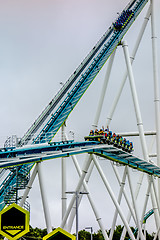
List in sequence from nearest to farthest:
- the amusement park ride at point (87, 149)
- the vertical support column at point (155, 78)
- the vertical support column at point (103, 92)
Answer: the amusement park ride at point (87, 149), the vertical support column at point (155, 78), the vertical support column at point (103, 92)

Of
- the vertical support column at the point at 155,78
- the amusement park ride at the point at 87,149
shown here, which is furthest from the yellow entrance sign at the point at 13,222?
the vertical support column at the point at 155,78

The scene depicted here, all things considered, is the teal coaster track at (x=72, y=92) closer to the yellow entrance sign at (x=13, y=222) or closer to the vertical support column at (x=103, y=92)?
the vertical support column at (x=103, y=92)

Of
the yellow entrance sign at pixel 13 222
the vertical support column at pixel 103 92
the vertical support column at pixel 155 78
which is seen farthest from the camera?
the vertical support column at pixel 103 92

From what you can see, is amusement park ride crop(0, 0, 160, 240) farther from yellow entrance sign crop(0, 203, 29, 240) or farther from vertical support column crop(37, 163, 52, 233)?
yellow entrance sign crop(0, 203, 29, 240)

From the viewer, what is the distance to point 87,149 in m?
22.5

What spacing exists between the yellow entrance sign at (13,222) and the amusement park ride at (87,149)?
32.1 ft

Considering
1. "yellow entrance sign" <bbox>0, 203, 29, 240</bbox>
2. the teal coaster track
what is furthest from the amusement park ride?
"yellow entrance sign" <bbox>0, 203, 29, 240</bbox>

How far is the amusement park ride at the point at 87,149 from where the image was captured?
2194 centimetres

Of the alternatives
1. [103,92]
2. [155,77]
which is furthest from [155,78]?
[103,92]

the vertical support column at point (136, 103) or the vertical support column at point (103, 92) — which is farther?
the vertical support column at point (103, 92)

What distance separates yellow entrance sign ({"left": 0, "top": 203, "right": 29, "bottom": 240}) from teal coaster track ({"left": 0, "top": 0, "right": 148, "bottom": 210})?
15.0 m

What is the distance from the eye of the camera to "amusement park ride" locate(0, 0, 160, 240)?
21.9 meters

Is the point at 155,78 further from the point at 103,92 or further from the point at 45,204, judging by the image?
the point at 45,204

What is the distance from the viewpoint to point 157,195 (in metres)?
29.2
